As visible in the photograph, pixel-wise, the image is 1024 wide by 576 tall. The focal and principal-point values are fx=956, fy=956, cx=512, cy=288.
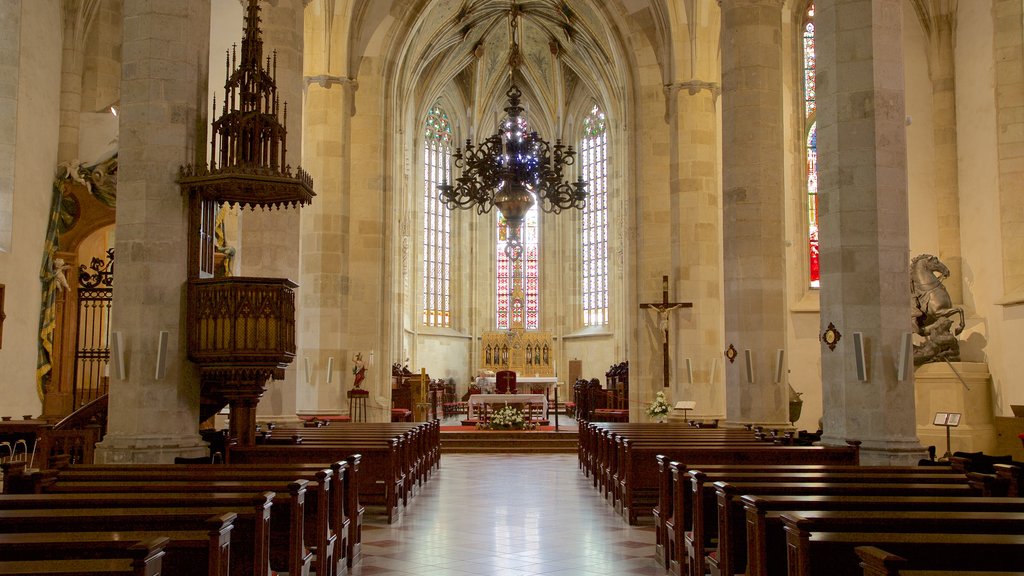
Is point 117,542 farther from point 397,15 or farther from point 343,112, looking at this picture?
point 397,15

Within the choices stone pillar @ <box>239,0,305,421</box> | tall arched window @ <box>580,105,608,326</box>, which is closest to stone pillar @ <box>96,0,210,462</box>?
stone pillar @ <box>239,0,305,421</box>

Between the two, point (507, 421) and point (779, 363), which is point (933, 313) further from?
point (507, 421)

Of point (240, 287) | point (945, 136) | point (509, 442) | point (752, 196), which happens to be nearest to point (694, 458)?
point (240, 287)

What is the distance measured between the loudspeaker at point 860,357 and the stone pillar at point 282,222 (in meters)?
7.75

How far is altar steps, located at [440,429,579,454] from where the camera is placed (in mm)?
20891

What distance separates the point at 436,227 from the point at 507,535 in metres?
29.1

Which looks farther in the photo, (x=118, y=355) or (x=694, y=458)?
(x=694, y=458)

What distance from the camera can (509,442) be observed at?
838 inches

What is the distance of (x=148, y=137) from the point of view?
949 centimetres

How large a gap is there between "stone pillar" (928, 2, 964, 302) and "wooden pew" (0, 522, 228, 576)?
17785 millimetres

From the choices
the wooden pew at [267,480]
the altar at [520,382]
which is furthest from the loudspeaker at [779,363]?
the altar at [520,382]

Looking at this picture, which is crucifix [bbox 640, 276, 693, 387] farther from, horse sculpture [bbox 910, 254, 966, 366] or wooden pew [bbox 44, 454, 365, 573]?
wooden pew [bbox 44, 454, 365, 573]

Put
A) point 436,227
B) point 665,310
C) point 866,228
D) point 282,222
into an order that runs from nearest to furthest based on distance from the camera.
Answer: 1. point 866,228
2. point 282,222
3. point 665,310
4. point 436,227

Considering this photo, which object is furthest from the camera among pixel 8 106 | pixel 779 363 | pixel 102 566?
pixel 8 106
